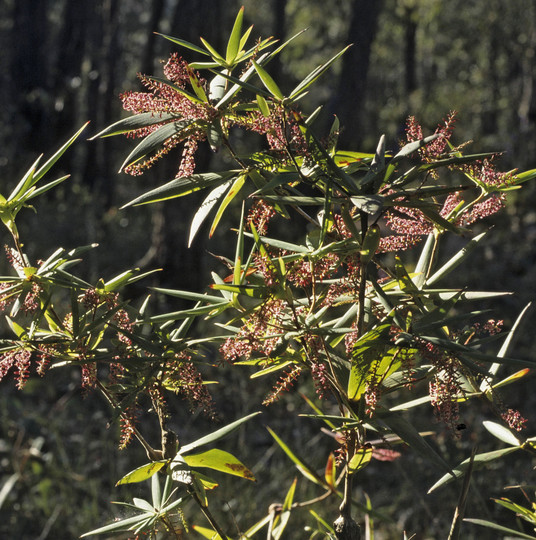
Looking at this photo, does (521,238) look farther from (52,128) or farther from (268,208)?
(268,208)

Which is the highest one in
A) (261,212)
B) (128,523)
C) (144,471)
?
(261,212)

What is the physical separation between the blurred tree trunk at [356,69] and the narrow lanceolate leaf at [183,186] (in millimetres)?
7218

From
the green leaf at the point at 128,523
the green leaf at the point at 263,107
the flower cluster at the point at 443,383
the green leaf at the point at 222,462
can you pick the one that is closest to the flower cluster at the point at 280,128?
the green leaf at the point at 263,107

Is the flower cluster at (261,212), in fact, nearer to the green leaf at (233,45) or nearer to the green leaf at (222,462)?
the green leaf at (233,45)

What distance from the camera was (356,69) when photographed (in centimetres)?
817

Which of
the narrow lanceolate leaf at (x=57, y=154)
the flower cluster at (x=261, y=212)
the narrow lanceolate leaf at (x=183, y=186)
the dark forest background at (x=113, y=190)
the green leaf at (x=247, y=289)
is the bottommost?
the dark forest background at (x=113, y=190)

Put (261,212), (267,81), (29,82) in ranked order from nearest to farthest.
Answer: (267,81) < (261,212) < (29,82)

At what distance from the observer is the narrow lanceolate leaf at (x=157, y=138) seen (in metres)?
0.91

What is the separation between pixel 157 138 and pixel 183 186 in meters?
0.08

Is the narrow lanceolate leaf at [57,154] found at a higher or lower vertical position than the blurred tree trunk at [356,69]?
higher

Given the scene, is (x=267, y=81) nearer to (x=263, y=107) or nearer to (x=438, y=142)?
(x=263, y=107)

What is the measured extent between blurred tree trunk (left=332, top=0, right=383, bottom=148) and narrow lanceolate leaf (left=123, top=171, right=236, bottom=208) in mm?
7218

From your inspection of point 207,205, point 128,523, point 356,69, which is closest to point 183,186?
point 207,205

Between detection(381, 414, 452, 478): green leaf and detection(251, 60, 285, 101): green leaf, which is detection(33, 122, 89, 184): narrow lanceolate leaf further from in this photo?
detection(381, 414, 452, 478): green leaf
